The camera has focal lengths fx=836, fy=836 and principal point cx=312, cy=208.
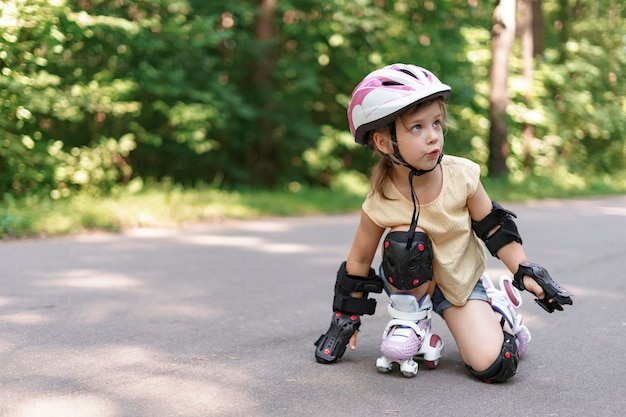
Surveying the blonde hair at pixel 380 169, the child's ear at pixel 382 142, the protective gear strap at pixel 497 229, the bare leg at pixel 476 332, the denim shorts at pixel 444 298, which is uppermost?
the child's ear at pixel 382 142

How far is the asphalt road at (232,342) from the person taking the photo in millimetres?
3133

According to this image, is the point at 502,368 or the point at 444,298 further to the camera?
the point at 444,298

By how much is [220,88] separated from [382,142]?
9404 mm

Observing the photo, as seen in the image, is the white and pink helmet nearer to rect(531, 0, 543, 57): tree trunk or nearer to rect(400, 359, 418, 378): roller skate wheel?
rect(400, 359, 418, 378): roller skate wheel

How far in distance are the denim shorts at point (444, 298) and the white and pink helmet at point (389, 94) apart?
2.66ft

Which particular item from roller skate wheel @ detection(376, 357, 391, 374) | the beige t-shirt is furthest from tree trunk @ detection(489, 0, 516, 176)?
roller skate wheel @ detection(376, 357, 391, 374)

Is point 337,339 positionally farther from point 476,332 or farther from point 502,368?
point 502,368

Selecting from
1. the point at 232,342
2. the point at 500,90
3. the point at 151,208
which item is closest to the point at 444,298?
the point at 232,342

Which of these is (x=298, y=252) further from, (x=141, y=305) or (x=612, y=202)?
(x=612, y=202)

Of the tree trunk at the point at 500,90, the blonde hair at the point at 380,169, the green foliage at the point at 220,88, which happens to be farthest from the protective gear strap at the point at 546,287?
the tree trunk at the point at 500,90

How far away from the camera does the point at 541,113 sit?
827 inches

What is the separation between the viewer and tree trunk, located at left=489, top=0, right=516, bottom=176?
1641 centimetres

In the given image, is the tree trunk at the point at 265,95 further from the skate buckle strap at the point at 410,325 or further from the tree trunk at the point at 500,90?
the skate buckle strap at the point at 410,325

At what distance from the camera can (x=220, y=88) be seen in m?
12.7
